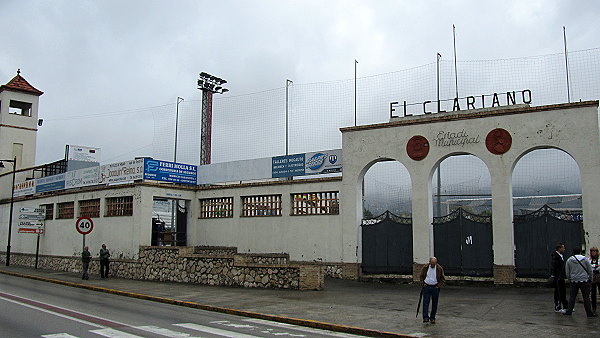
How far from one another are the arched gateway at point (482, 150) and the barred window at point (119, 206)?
9.96m

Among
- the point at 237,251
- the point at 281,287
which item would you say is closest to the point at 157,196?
the point at 237,251

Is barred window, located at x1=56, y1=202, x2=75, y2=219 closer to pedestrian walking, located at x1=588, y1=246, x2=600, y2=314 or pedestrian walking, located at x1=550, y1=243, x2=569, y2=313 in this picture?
pedestrian walking, located at x1=550, y1=243, x2=569, y2=313

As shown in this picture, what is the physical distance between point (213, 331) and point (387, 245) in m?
11.0

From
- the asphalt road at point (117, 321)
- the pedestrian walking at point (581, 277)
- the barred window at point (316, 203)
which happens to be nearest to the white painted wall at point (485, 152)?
the barred window at point (316, 203)

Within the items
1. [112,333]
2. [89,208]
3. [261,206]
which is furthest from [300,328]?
[89,208]

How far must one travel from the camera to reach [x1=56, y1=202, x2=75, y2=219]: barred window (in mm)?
27922

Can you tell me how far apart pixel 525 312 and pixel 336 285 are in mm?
7614

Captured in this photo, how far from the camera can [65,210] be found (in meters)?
28.5

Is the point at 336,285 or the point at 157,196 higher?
the point at 157,196

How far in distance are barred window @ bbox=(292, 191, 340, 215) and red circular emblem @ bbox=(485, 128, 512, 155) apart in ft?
20.6

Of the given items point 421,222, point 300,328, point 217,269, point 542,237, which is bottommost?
point 300,328

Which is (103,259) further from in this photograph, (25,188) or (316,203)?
(25,188)

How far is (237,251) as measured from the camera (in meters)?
24.0

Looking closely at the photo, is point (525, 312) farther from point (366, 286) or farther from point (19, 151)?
point (19, 151)
